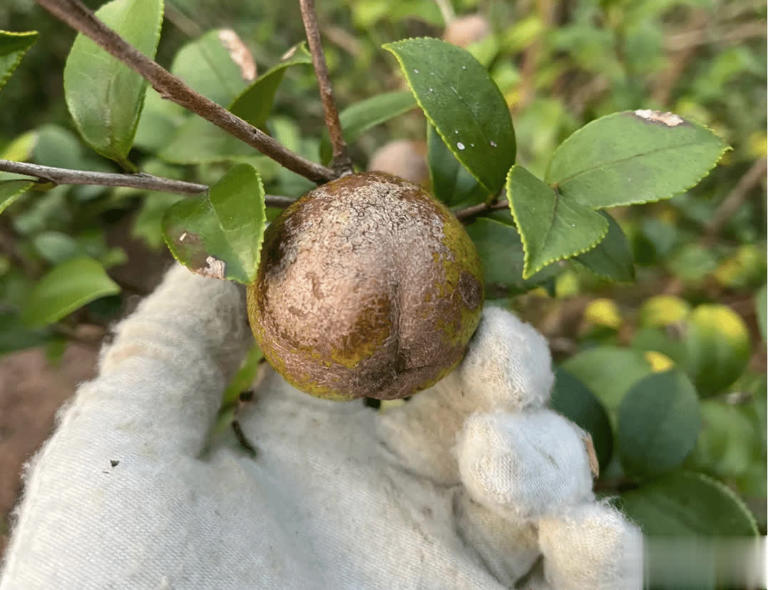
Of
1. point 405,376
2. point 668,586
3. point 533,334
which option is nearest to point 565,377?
point 533,334

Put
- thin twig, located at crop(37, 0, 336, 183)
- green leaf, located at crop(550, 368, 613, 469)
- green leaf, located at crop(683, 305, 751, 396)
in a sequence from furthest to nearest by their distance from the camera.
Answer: green leaf, located at crop(683, 305, 751, 396)
green leaf, located at crop(550, 368, 613, 469)
thin twig, located at crop(37, 0, 336, 183)

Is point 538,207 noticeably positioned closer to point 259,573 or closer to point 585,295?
point 259,573

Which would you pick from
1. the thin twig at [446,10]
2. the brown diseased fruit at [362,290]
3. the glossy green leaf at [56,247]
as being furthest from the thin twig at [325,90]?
the thin twig at [446,10]

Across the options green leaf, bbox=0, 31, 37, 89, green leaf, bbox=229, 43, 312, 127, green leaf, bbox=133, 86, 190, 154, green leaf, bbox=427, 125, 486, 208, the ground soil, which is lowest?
the ground soil

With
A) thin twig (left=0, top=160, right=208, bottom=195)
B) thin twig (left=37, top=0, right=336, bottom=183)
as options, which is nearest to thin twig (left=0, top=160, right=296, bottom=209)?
thin twig (left=0, top=160, right=208, bottom=195)

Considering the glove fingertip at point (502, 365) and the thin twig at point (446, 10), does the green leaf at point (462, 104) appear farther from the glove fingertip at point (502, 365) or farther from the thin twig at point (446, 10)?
the thin twig at point (446, 10)

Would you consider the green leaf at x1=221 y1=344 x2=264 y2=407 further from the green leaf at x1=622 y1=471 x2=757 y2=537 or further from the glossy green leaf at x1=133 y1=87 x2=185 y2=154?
the green leaf at x1=622 y1=471 x2=757 y2=537

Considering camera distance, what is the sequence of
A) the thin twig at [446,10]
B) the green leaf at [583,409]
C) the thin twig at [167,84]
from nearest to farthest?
the thin twig at [167,84], the green leaf at [583,409], the thin twig at [446,10]

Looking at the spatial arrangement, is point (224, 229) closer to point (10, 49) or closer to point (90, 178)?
point (90, 178)
